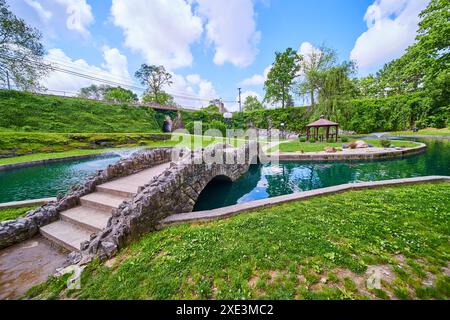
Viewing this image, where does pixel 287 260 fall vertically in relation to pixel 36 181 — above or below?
above

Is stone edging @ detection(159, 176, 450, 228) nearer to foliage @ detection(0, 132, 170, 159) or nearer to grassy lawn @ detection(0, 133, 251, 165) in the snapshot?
grassy lawn @ detection(0, 133, 251, 165)

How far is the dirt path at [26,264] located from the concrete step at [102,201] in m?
0.89

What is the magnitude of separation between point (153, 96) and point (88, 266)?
138 ft

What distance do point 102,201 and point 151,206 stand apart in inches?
56.3

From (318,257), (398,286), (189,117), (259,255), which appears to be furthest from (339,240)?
(189,117)

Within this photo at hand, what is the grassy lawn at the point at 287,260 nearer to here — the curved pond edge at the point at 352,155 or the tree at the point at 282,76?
the curved pond edge at the point at 352,155

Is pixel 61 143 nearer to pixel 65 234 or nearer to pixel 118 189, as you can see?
pixel 118 189

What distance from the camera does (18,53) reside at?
1495cm

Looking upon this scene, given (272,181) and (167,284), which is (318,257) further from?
(272,181)

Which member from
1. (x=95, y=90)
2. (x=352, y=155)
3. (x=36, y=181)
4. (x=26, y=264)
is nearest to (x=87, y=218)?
(x=26, y=264)

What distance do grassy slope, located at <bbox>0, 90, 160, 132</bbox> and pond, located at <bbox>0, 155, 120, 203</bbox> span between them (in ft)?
40.1

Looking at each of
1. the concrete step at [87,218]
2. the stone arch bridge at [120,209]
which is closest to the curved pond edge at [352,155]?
the stone arch bridge at [120,209]

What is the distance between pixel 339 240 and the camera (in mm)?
2447

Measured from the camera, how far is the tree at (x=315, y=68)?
20094 mm
